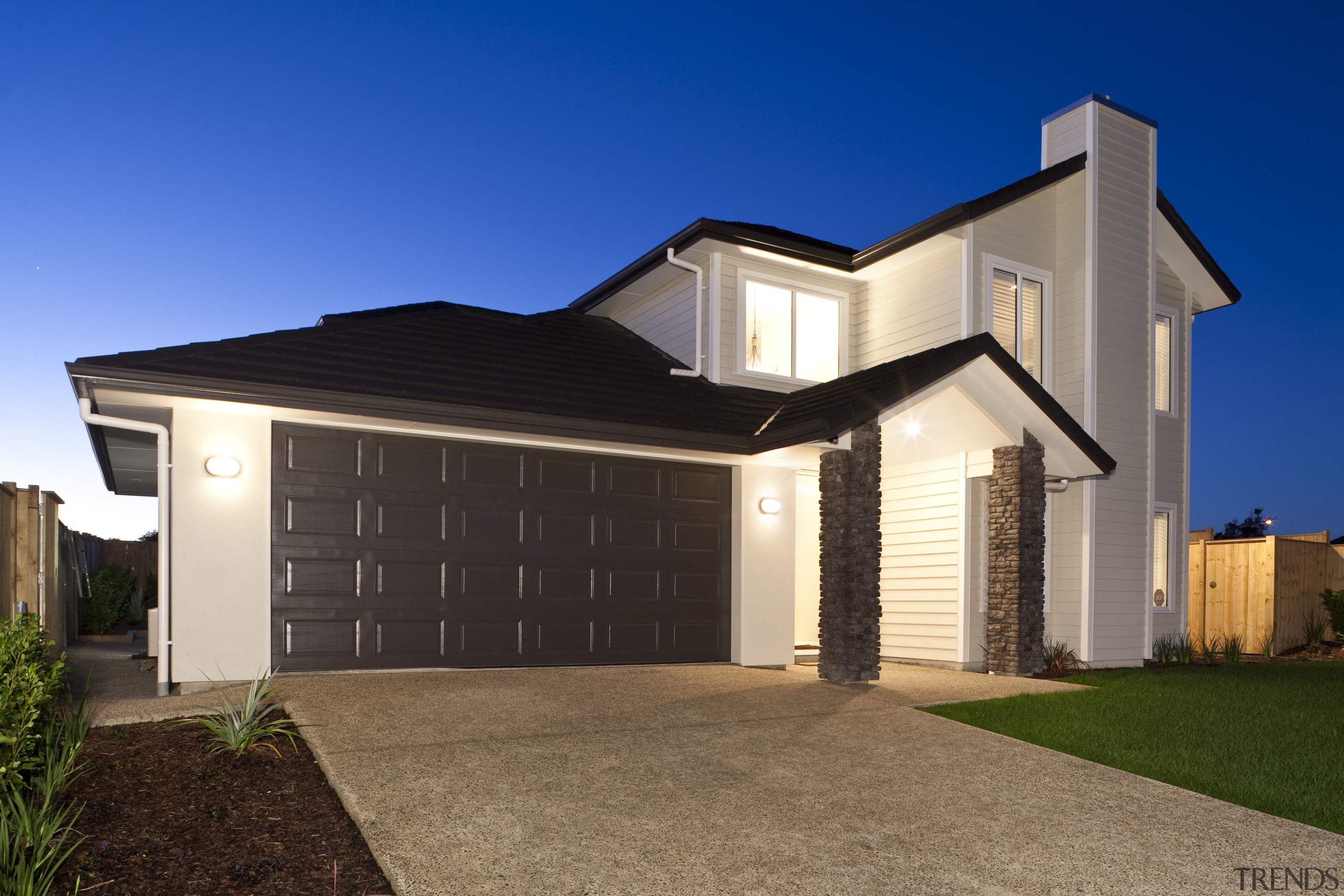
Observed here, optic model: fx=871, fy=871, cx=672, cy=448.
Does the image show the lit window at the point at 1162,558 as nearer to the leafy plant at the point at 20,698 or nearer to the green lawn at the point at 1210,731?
the green lawn at the point at 1210,731

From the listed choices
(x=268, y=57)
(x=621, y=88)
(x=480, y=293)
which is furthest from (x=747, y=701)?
(x=480, y=293)

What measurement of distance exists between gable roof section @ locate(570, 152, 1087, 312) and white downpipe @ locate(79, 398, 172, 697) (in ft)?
22.1

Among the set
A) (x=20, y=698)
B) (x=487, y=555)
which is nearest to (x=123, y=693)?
(x=487, y=555)

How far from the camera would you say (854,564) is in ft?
30.6

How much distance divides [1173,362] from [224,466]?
1365 centimetres

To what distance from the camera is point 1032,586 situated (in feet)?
35.4

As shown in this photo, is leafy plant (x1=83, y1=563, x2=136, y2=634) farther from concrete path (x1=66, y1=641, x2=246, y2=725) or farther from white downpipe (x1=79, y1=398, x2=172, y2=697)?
white downpipe (x1=79, y1=398, x2=172, y2=697)

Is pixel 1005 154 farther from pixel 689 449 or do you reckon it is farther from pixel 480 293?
pixel 689 449

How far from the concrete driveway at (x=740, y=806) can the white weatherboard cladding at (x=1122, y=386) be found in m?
6.26

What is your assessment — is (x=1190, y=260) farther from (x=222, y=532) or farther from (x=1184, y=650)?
(x=222, y=532)

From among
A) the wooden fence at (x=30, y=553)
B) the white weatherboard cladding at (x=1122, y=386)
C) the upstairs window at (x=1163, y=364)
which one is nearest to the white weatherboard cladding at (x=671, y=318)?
the white weatherboard cladding at (x=1122, y=386)

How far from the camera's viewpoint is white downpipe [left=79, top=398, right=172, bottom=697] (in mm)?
7465

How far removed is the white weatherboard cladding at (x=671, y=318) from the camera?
1273cm

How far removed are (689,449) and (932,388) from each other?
282 centimetres
